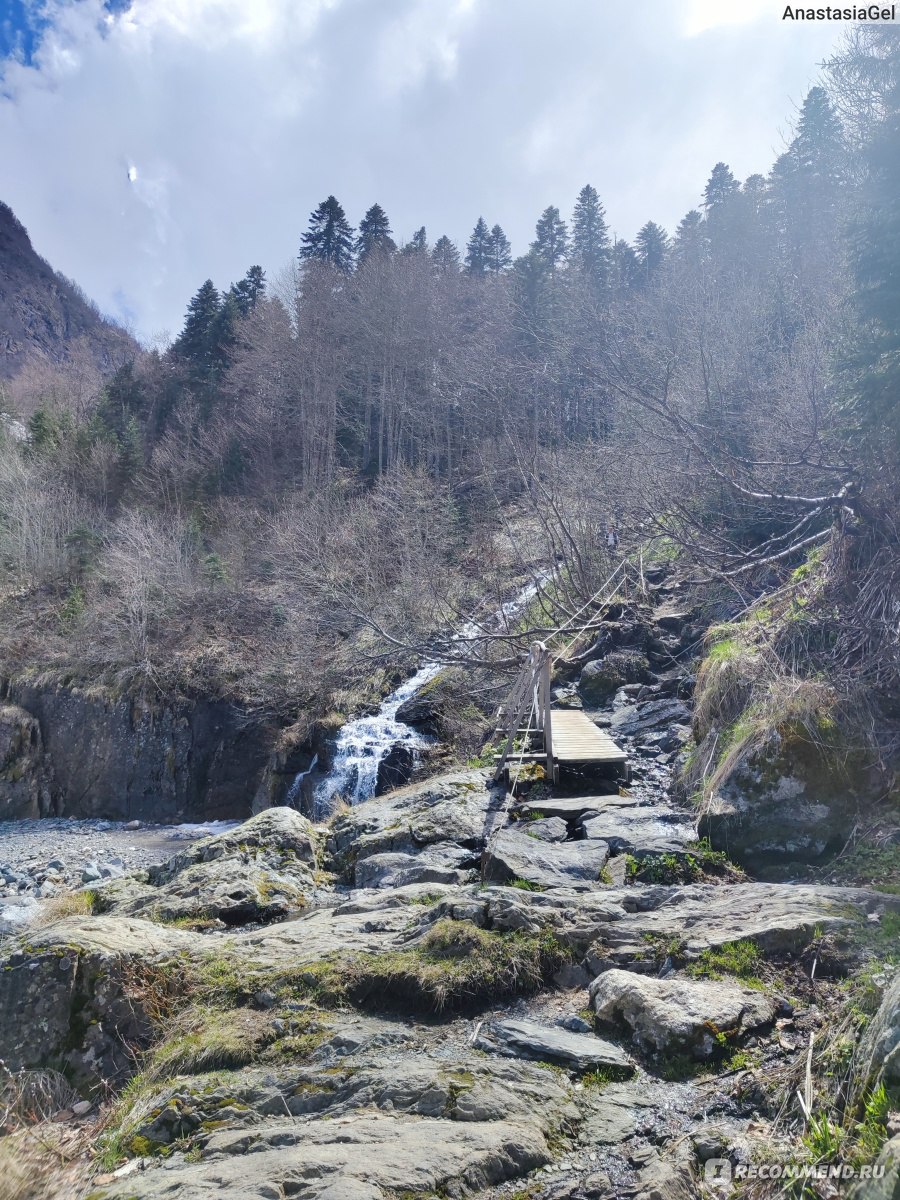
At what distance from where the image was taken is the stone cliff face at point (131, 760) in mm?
19531

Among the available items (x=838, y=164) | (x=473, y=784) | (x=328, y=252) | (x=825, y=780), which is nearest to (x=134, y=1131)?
(x=825, y=780)

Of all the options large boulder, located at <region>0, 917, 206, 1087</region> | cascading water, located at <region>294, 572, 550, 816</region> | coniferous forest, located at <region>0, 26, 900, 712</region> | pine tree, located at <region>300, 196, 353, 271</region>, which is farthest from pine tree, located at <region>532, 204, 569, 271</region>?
large boulder, located at <region>0, 917, 206, 1087</region>

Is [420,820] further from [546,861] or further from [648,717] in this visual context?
[648,717]

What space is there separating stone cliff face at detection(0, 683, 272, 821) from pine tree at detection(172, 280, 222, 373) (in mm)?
29703

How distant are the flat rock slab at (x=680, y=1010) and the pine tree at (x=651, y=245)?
150 ft

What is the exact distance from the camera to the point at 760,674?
780 centimetres

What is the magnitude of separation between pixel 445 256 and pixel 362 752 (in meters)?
38.6

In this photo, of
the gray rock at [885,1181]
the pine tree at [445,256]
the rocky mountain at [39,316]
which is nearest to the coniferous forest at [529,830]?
the gray rock at [885,1181]

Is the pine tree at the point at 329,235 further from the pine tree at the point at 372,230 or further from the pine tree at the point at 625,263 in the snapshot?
the pine tree at the point at 625,263

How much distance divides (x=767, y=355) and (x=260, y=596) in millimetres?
16161

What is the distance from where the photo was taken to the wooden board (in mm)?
9172

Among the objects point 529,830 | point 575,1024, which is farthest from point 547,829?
point 575,1024

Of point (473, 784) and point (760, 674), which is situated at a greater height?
point (760, 674)

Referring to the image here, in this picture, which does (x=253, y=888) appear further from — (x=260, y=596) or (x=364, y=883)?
(x=260, y=596)
